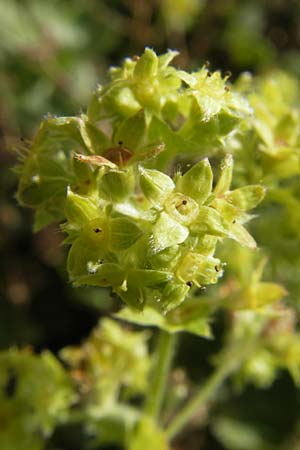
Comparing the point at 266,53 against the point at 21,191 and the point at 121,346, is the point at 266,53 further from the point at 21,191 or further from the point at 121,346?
the point at 21,191

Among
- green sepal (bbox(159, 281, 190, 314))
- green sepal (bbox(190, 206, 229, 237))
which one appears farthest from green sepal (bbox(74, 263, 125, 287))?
green sepal (bbox(190, 206, 229, 237))

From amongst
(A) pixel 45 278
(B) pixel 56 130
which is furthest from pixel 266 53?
(B) pixel 56 130

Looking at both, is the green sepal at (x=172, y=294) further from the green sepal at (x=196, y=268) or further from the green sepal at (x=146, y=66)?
the green sepal at (x=146, y=66)

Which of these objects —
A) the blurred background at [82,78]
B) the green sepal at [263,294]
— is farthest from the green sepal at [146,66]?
the blurred background at [82,78]

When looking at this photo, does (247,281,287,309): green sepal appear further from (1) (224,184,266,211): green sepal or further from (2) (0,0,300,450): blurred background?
(2) (0,0,300,450): blurred background

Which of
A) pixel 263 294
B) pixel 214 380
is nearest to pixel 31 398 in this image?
pixel 214 380

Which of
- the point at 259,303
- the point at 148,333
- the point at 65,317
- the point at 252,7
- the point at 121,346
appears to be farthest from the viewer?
the point at 252,7
